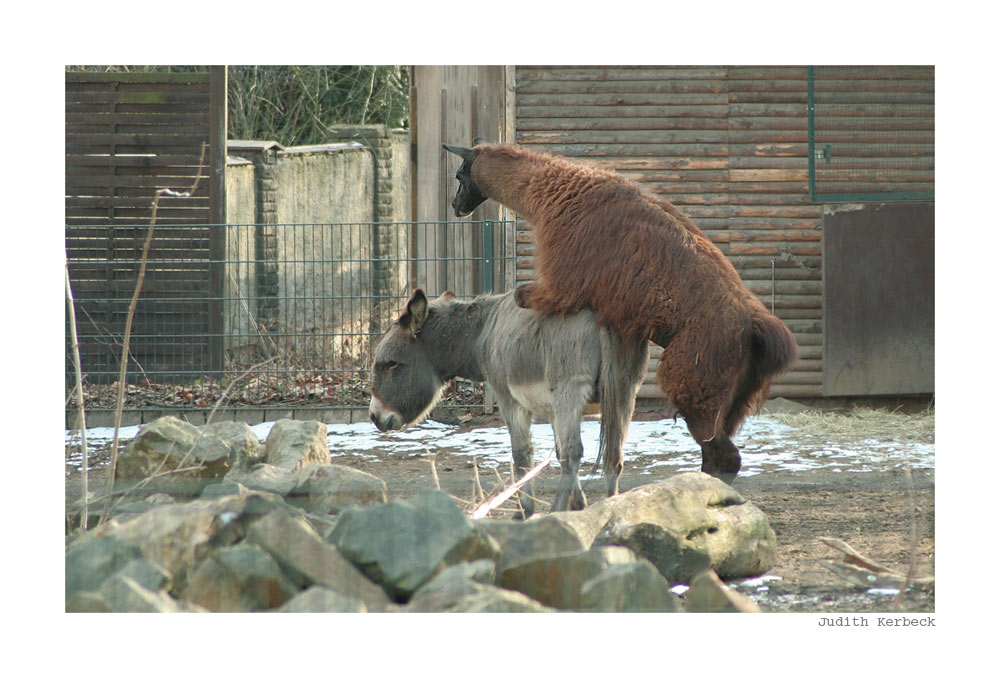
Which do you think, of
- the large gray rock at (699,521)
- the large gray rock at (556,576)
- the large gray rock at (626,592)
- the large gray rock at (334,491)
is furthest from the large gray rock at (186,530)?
the large gray rock at (699,521)

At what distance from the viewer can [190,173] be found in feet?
34.6

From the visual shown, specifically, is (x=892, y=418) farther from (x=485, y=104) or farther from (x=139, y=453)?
(x=139, y=453)

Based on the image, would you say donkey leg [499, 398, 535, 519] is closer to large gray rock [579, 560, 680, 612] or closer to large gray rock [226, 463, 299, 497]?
large gray rock [226, 463, 299, 497]

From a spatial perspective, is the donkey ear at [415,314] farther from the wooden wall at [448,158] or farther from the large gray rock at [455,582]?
the wooden wall at [448,158]

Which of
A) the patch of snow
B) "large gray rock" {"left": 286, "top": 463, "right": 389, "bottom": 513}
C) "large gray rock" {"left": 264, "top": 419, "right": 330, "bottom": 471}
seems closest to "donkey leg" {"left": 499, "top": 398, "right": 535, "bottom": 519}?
"large gray rock" {"left": 286, "top": 463, "right": 389, "bottom": 513}

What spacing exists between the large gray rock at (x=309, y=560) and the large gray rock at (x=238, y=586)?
79 millimetres

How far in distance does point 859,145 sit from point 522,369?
5.26 m

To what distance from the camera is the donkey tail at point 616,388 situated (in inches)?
207

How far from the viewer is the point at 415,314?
5.87 metres

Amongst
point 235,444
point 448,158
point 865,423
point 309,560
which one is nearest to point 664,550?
point 309,560

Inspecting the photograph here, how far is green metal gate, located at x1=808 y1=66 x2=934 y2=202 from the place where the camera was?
27.7 ft

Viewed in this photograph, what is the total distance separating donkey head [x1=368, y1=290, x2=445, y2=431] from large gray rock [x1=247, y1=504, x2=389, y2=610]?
2392 mm
